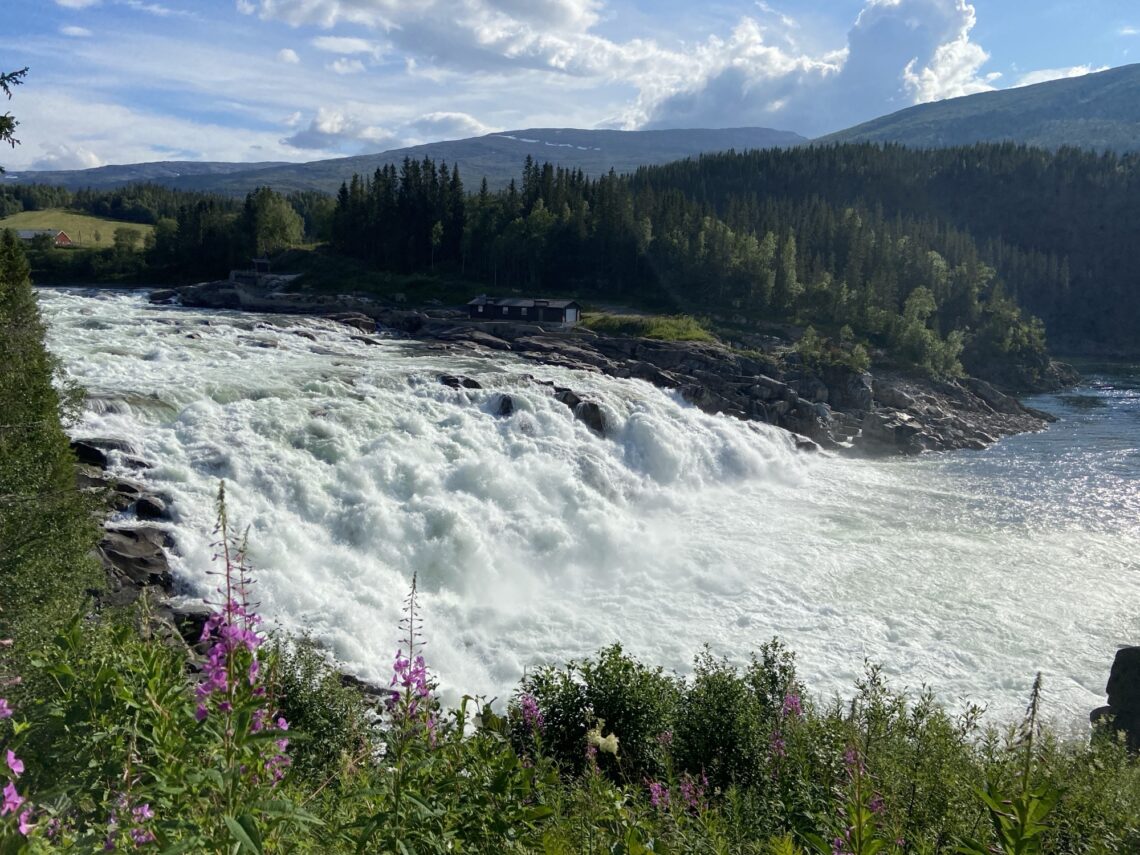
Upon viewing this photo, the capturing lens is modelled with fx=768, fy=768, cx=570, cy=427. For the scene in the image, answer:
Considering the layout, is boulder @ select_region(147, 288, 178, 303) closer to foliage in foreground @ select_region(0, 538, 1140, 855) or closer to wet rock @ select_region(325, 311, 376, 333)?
wet rock @ select_region(325, 311, 376, 333)

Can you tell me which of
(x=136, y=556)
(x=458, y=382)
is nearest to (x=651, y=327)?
(x=458, y=382)

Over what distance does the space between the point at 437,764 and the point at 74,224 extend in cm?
14263

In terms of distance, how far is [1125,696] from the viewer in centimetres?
1683

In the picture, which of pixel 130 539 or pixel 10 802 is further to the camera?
pixel 130 539

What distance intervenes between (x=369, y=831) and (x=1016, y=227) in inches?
6298

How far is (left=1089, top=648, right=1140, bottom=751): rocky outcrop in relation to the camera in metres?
16.3

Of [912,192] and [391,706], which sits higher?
[912,192]

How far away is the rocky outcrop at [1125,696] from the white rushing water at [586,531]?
3.36 ft

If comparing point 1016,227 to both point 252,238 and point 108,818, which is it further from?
point 108,818

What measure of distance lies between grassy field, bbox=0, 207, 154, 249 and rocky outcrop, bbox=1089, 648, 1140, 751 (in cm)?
11802

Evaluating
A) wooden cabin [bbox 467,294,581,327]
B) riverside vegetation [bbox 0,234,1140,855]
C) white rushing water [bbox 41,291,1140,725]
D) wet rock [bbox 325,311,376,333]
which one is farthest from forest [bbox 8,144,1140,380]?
riverside vegetation [bbox 0,234,1140,855]

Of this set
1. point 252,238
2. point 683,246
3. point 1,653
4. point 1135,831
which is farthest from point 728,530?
point 252,238

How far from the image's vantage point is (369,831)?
3.90 metres

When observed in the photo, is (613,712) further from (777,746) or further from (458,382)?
(458,382)
